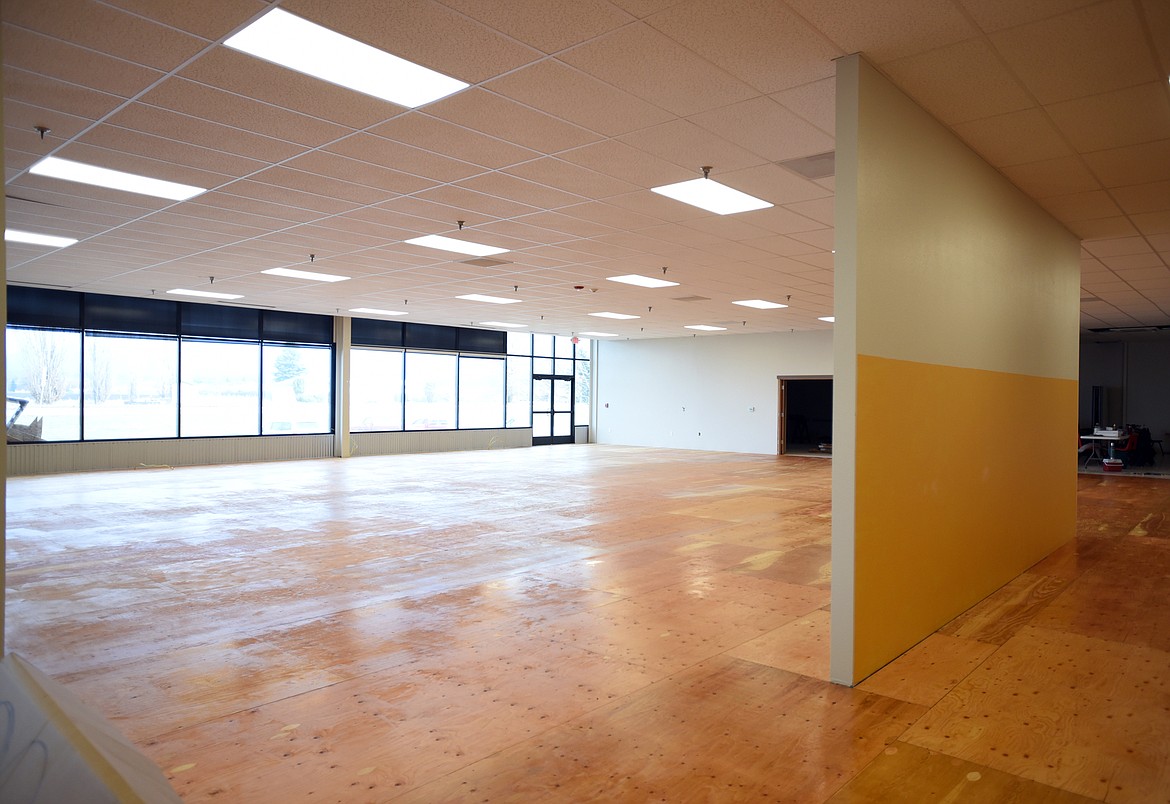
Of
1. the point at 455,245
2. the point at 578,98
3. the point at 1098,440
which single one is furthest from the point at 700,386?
the point at 578,98

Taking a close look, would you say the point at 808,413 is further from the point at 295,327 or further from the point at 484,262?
the point at 484,262

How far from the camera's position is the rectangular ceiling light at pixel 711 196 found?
613 cm

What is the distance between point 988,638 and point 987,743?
1.57 m

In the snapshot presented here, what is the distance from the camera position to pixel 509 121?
15.5 ft

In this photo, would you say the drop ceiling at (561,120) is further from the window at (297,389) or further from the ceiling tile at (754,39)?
the window at (297,389)

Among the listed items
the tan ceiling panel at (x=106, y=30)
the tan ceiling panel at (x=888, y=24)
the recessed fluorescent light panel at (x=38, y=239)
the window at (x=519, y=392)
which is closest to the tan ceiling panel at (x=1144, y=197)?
the tan ceiling panel at (x=888, y=24)

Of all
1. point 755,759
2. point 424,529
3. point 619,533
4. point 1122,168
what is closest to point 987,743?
point 755,759

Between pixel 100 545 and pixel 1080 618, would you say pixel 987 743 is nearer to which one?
pixel 1080 618

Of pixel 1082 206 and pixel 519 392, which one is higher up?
pixel 1082 206

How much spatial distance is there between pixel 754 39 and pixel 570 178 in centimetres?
251

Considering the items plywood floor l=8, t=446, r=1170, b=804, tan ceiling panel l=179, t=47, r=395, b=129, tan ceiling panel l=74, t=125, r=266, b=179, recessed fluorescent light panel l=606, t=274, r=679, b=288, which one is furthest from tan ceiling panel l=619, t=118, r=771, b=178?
recessed fluorescent light panel l=606, t=274, r=679, b=288

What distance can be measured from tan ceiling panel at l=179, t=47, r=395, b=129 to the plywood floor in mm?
3238

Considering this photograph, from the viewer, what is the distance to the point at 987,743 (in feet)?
10.3

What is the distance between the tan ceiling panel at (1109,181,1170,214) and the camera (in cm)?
586
